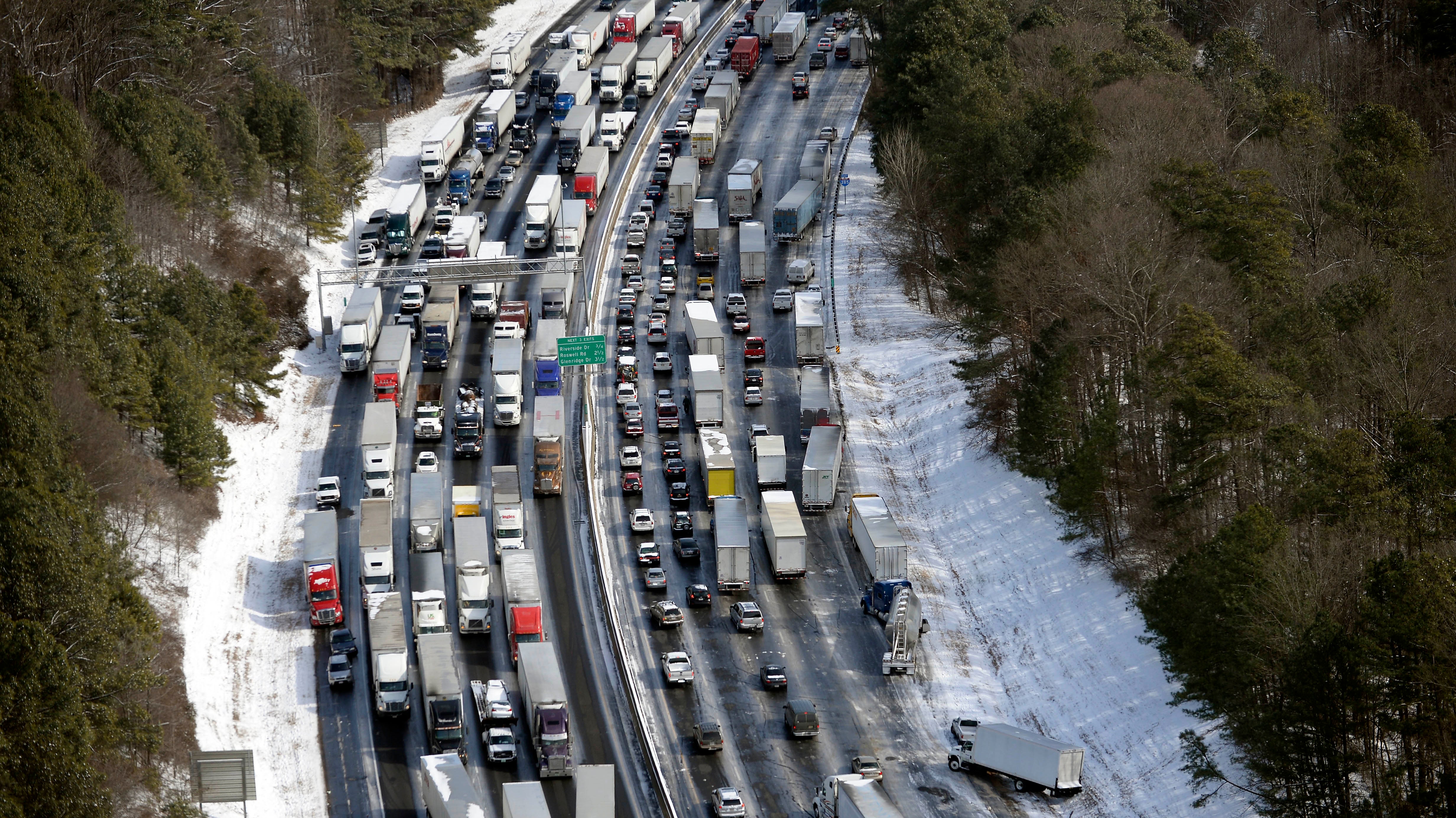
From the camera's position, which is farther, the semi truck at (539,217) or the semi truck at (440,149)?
the semi truck at (440,149)

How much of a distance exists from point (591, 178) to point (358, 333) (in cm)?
2708

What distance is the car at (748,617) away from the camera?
74.4 m

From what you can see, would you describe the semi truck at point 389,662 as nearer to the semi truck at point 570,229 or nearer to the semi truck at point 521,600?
the semi truck at point 521,600

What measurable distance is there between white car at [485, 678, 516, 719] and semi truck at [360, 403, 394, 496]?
1850 cm

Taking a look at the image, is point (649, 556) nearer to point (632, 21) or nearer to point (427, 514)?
point (427, 514)

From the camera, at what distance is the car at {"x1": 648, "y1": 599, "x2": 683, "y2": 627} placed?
7481 cm

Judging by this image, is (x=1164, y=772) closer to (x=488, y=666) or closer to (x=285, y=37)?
(x=488, y=666)

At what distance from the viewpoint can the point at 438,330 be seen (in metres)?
97.6

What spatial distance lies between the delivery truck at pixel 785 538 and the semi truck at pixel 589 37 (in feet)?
218

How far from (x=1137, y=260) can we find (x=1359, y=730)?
2922 centimetres

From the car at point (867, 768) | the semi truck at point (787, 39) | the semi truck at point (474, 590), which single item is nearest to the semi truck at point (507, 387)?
the semi truck at point (474, 590)

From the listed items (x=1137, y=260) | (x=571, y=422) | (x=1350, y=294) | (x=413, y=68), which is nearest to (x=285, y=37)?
(x=413, y=68)

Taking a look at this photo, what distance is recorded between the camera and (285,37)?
124 meters

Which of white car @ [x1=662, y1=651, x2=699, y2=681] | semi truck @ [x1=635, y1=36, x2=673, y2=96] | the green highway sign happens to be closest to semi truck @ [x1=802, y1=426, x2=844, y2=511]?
the green highway sign
